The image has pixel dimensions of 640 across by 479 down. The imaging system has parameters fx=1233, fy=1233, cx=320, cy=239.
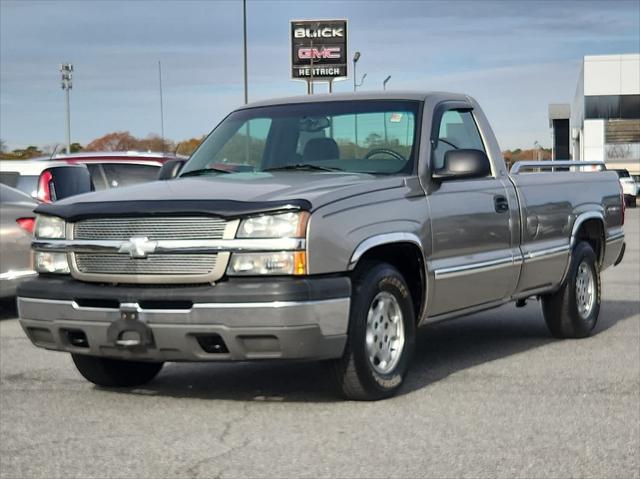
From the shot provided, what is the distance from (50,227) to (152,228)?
2.72 ft

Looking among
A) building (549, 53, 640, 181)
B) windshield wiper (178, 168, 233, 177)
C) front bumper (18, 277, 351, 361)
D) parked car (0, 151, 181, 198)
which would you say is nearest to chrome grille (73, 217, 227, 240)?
front bumper (18, 277, 351, 361)

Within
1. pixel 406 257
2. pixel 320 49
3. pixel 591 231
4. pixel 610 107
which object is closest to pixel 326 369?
pixel 406 257

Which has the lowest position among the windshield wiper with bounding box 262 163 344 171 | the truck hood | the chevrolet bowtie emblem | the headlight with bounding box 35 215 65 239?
the chevrolet bowtie emblem

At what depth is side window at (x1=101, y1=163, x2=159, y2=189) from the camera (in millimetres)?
16031

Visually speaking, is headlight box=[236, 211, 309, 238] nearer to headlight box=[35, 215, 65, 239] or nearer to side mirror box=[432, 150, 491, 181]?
headlight box=[35, 215, 65, 239]

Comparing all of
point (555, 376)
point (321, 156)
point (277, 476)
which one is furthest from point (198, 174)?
point (277, 476)

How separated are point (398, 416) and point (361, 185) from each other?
4.47ft

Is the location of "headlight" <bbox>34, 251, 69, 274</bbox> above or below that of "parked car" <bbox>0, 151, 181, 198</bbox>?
below

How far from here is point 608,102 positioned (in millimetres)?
72375

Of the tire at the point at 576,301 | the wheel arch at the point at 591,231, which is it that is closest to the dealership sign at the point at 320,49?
the wheel arch at the point at 591,231

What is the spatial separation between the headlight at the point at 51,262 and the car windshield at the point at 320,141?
1338 millimetres

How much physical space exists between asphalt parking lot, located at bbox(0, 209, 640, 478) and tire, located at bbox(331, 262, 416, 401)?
0.43ft

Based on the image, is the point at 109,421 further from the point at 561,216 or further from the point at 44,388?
the point at 561,216

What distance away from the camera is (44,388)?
770 cm
